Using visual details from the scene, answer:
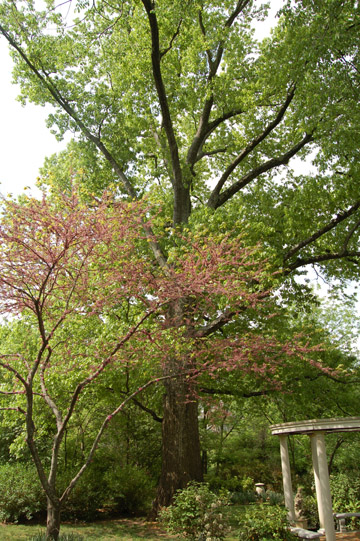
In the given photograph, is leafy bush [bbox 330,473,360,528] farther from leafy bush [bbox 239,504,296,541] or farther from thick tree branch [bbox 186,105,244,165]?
thick tree branch [bbox 186,105,244,165]

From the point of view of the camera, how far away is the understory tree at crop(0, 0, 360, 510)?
28.5 feet

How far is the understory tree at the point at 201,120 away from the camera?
8.70 metres

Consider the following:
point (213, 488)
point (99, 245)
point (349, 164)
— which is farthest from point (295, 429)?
point (213, 488)

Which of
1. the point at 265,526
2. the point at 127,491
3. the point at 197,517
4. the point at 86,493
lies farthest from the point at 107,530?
the point at 265,526

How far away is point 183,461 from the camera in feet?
29.1

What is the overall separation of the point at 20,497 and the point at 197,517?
440 centimetres

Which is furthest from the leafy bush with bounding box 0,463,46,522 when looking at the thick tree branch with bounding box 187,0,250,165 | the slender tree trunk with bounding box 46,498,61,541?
the thick tree branch with bounding box 187,0,250,165

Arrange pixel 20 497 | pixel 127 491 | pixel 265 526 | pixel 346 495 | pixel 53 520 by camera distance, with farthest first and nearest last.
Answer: pixel 346 495
pixel 127 491
pixel 20 497
pixel 265 526
pixel 53 520

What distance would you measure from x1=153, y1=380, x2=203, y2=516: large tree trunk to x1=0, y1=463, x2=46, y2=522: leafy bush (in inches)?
107

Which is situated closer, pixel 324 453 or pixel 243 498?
pixel 324 453

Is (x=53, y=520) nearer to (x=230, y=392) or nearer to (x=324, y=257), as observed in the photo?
(x=230, y=392)

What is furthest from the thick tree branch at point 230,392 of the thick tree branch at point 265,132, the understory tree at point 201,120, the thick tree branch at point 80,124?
the thick tree branch at point 80,124

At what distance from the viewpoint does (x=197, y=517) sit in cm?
709

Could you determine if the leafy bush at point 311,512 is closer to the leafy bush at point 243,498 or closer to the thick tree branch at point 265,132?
the leafy bush at point 243,498
